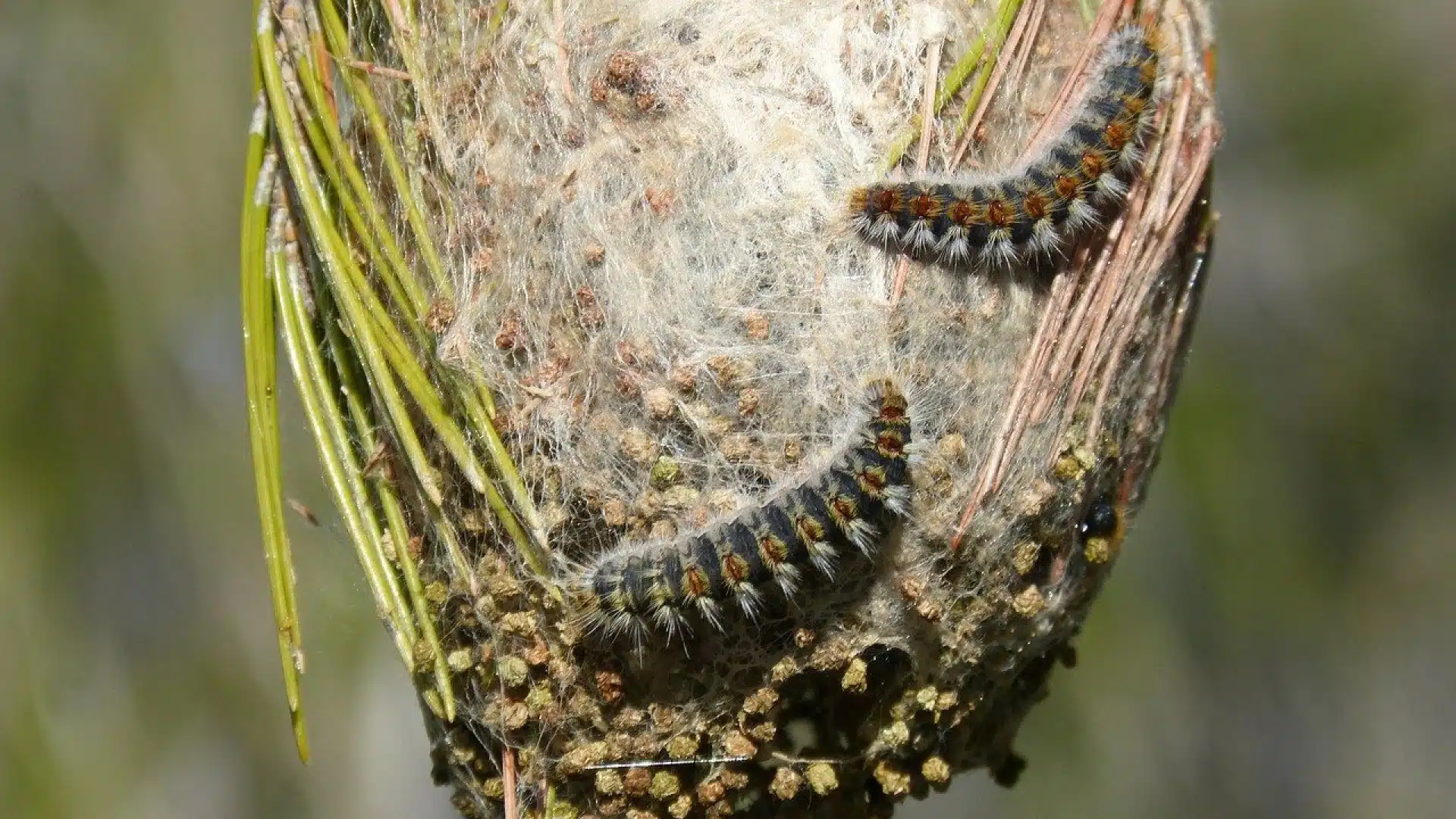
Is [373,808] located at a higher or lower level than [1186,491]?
lower

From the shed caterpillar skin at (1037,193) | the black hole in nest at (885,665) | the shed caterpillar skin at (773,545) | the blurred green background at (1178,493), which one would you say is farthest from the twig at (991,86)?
the blurred green background at (1178,493)

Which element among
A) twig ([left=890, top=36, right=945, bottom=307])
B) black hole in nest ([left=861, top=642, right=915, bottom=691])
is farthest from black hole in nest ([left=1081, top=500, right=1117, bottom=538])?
twig ([left=890, top=36, right=945, bottom=307])

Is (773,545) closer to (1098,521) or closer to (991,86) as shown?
(1098,521)

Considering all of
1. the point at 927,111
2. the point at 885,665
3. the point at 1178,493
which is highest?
the point at 927,111

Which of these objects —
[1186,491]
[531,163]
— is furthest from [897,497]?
[1186,491]

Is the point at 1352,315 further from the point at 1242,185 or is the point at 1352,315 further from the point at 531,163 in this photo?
the point at 531,163

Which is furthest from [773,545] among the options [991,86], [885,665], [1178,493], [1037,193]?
[1178,493]
